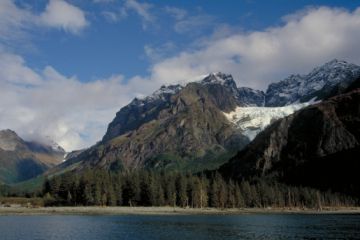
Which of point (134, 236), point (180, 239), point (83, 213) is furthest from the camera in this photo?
point (83, 213)

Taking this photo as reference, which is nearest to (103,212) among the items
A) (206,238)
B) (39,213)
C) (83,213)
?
(83,213)

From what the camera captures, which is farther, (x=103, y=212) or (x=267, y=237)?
(x=103, y=212)

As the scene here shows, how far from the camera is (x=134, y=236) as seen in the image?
307 ft

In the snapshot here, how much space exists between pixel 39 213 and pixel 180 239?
363 ft

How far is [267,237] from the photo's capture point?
9162 cm

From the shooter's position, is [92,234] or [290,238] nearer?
[290,238]

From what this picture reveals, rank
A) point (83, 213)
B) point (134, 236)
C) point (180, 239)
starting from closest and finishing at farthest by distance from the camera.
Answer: point (180, 239) → point (134, 236) → point (83, 213)

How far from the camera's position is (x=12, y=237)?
88938 millimetres

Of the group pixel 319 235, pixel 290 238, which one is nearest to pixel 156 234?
pixel 290 238

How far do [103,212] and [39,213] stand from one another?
78.5ft

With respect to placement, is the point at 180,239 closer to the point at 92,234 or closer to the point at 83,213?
the point at 92,234

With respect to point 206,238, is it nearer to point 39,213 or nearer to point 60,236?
point 60,236

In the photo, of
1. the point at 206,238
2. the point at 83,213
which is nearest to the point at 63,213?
the point at 83,213

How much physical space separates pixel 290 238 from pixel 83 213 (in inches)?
4342
